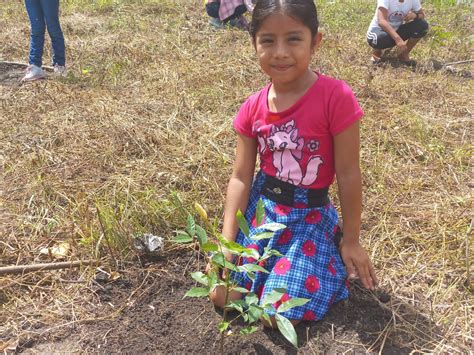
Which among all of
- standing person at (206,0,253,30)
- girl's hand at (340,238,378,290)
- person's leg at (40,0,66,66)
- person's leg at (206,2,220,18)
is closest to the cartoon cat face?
girl's hand at (340,238,378,290)

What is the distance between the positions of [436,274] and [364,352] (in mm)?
507

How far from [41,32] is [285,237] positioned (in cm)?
297

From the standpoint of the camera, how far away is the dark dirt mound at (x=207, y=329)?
1.39 m

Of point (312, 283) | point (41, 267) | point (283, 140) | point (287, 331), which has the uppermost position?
point (283, 140)

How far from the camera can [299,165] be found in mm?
1499

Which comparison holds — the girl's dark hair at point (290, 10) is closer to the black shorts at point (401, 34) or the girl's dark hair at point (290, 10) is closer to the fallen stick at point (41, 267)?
the fallen stick at point (41, 267)

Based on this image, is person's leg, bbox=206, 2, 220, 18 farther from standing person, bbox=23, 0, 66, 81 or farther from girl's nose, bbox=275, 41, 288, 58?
girl's nose, bbox=275, 41, 288, 58

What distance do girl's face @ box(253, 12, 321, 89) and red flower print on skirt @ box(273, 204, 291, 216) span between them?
0.44 meters

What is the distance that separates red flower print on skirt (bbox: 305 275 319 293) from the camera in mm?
1452

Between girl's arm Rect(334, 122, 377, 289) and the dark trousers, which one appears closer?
girl's arm Rect(334, 122, 377, 289)

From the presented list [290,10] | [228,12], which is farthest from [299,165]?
[228,12]

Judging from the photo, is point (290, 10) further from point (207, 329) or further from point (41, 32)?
point (41, 32)

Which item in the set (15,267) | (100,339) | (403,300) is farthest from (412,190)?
(15,267)

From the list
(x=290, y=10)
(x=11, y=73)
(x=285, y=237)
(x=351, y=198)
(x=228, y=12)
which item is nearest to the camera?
(x=290, y=10)
